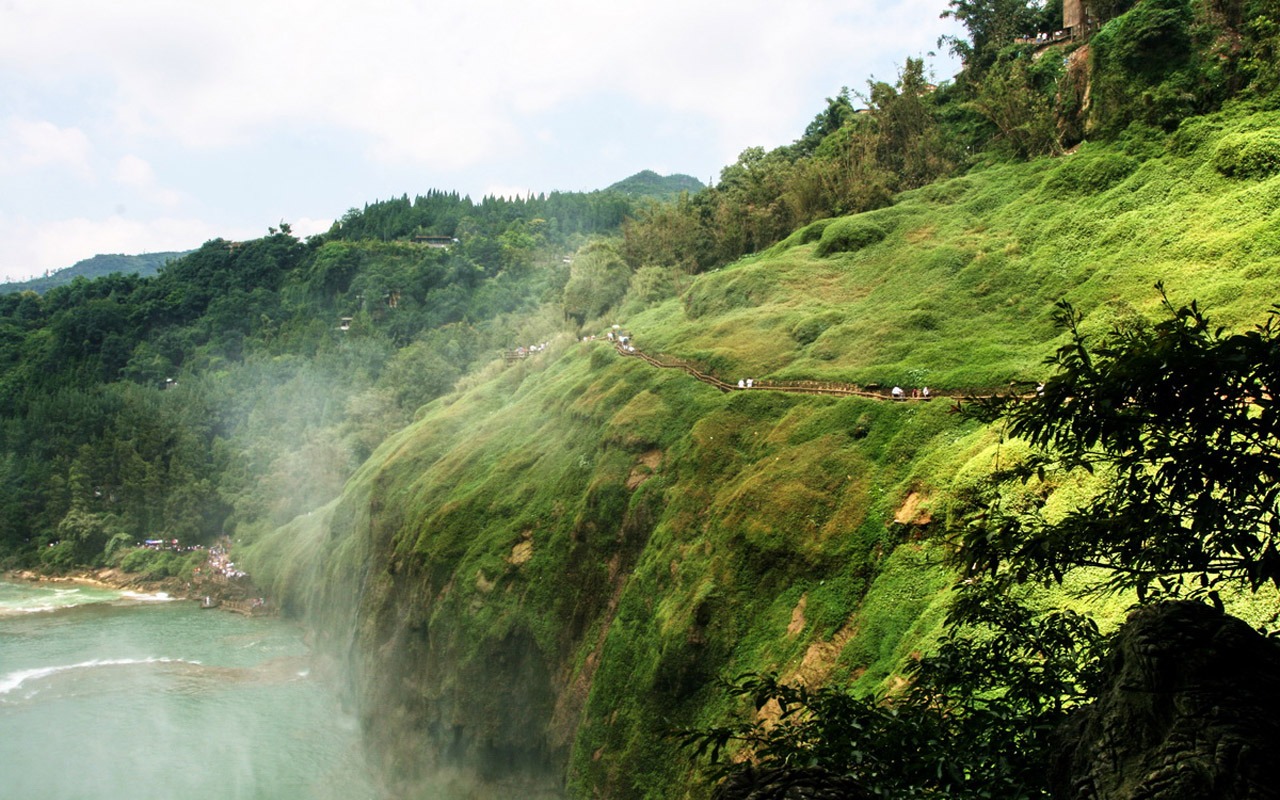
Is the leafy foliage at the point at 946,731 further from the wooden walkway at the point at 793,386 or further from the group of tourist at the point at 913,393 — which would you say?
the group of tourist at the point at 913,393

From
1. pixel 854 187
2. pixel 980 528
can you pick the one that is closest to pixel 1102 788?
pixel 980 528

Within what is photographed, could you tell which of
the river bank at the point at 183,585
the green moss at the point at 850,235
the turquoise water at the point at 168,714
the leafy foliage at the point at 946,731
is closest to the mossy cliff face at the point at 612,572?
the turquoise water at the point at 168,714

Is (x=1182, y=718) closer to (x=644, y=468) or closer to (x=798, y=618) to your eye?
(x=798, y=618)

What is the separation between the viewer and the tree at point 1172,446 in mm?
6469

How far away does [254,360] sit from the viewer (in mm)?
136625

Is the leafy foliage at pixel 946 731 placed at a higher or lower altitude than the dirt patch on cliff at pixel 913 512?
higher

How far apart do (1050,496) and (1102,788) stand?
15971 millimetres

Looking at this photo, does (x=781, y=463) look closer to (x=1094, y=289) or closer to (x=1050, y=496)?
(x=1050, y=496)

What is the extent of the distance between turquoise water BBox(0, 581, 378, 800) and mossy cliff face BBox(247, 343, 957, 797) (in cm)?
378

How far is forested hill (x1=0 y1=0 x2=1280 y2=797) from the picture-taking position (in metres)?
8.29

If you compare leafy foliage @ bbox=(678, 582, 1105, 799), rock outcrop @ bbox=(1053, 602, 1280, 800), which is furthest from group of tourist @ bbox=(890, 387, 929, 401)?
rock outcrop @ bbox=(1053, 602, 1280, 800)

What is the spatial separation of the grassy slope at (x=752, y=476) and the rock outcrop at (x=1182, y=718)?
13.4 m

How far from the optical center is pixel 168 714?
54406 millimetres

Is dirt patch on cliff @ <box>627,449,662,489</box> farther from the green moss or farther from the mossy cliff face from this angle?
the green moss
